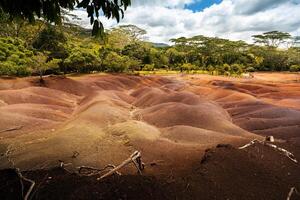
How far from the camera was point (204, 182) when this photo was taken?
723 cm

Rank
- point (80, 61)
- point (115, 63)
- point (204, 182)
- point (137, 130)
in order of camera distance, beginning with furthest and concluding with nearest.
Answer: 1. point (115, 63)
2. point (80, 61)
3. point (137, 130)
4. point (204, 182)

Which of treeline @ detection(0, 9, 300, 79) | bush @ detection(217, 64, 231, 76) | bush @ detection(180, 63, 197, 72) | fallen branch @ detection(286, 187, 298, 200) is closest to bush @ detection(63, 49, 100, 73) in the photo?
treeline @ detection(0, 9, 300, 79)

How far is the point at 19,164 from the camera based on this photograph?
11.1 m

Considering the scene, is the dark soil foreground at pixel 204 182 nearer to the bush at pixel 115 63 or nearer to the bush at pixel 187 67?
the bush at pixel 115 63

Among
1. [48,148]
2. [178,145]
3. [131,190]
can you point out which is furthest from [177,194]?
[48,148]

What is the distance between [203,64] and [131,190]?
65189 mm

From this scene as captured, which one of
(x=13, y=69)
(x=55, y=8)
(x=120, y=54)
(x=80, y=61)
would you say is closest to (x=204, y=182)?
(x=55, y=8)

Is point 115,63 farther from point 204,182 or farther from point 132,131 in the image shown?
point 204,182

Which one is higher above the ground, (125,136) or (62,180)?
(62,180)

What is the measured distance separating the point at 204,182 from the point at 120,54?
176ft

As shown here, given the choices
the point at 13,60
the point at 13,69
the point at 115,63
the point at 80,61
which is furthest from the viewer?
the point at 115,63

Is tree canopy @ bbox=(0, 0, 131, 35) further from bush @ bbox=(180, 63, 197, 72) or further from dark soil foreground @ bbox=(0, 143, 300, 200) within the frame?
bush @ bbox=(180, 63, 197, 72)

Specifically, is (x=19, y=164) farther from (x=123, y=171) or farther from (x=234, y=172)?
(x=234, y=172)

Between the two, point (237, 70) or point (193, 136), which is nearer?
point (193, 136)
